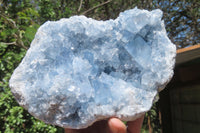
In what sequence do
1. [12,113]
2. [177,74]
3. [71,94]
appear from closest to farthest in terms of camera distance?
[71,94] → [12,113] → [177,74]

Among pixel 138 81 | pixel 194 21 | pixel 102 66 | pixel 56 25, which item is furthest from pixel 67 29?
pixel 194 21

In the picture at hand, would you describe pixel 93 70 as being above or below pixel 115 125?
above

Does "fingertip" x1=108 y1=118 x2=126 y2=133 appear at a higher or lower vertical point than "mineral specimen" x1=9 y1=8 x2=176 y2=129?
lower

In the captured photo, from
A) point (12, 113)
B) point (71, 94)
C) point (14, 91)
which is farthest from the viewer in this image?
point (12, 113)

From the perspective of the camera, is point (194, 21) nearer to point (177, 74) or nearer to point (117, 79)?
point (177, 74)

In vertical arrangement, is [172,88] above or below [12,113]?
below

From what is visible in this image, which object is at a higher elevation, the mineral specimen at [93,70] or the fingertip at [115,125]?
the mineral specimen at [93,70]

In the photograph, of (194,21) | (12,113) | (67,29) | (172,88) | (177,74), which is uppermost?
(67,29)

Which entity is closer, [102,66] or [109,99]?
[109,99]
